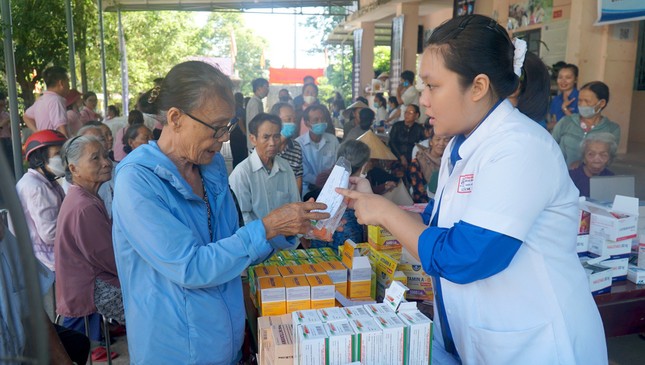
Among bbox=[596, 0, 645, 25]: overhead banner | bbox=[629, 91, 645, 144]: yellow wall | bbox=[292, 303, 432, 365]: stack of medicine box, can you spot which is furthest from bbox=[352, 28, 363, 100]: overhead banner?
bbox=[292, 303, 432, 365]: stack of medicine box

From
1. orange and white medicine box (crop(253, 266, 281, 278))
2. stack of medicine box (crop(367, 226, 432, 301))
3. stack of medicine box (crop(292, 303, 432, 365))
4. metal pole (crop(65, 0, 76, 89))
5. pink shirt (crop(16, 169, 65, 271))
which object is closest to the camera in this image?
stack of medicine box (crop(292, 303, 432, 365))

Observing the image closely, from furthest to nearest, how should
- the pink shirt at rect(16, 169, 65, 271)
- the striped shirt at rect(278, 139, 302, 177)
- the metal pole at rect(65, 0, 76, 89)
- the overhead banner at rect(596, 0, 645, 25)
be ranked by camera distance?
1. the metal pole at rect(65, 0, 76, 89)
2. the overhead banner at rect(596, 0, 645, 25)
3. the striped shirt at rect(278, 139, 302, 177)
4. the pink shirt at rect(16, 169, 65, 271)

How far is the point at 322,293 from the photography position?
204cm

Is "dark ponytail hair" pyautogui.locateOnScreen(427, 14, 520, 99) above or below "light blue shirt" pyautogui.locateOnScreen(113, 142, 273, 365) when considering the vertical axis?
above

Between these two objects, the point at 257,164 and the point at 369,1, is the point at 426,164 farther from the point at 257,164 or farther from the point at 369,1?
the point at 369,1

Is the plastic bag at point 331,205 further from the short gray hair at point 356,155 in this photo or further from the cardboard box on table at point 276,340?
the short gray hair at point 356,155

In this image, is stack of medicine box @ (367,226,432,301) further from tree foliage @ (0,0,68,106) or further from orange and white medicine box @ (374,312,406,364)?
tree foliage @ (0,0,68,106)

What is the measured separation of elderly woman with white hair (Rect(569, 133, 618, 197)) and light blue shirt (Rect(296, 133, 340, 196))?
281 cm

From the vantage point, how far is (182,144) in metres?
1.75

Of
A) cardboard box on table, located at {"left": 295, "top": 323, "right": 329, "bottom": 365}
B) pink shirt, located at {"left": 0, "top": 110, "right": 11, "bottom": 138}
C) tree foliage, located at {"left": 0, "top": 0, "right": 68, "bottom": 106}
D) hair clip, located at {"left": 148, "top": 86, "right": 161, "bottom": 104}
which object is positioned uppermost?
tree foliage, located at {"left": 0, "top": 0, "right": 68, "bottom": 106}

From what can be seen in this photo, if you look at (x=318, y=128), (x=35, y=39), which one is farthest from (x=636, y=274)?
(x=35, y=39)

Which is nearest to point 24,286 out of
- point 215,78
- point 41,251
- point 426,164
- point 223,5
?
point 215,78

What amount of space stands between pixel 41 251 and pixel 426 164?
10.9ft

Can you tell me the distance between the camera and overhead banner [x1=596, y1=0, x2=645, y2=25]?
24.0 feet
